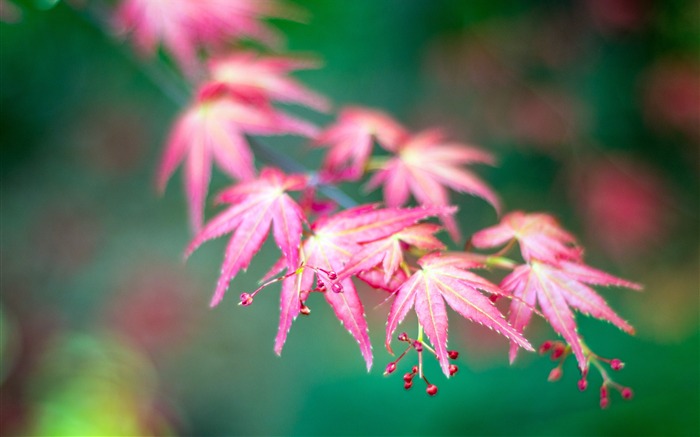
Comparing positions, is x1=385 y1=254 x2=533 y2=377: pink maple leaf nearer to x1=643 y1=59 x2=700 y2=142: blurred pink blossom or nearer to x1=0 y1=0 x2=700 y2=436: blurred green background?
x1=0 y1=0 x2=700 y2=436: blurred green background

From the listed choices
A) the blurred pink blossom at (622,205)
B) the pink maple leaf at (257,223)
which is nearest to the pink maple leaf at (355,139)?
the pink maple leaf at (257,223)

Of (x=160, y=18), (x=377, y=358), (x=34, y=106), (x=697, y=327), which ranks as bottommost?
(x=697, y=327)

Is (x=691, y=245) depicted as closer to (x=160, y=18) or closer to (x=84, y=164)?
(x=160, y=18)

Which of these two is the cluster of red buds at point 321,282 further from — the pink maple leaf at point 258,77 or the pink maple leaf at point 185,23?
the pink maple leaf at point 185,23

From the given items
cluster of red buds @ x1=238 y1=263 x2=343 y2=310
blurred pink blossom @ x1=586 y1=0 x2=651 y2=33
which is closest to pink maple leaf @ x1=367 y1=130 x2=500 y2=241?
A: cluster of red buds @ x1=238 y1=263 x2=343 y2=310

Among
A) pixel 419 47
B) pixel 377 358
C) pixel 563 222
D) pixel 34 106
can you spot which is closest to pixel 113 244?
pixel 34 106

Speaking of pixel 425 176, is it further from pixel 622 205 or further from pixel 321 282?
pixel 622 205
